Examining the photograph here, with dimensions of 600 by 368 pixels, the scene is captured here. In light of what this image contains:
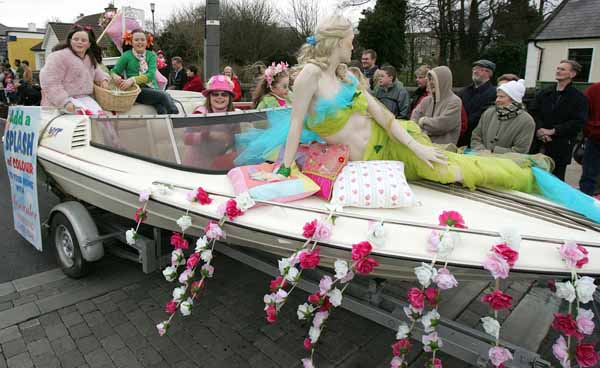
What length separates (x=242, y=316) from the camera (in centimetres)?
310

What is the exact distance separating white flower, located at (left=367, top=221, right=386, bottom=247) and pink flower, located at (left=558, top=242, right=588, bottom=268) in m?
0.76

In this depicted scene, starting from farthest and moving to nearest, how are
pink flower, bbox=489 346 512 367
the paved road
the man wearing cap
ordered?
the man wearing cap → the paved road → pink flower, bbox=489 346 512 367

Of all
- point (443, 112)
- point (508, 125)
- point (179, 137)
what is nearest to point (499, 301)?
point (179, 137)

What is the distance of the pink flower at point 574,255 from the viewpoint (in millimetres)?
1861

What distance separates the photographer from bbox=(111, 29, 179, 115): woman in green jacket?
4.34 m

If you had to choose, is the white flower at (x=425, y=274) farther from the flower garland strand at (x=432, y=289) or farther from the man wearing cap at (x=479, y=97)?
the man wearing cap at (x=479, y=97)

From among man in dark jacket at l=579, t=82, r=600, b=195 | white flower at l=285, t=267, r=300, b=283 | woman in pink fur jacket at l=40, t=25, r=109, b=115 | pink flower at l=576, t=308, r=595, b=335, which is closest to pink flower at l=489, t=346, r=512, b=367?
pink flower at l=576, t=308, r=595, b=335

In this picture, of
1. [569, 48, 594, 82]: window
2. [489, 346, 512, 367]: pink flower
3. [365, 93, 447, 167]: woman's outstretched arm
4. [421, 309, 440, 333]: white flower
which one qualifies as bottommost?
[489, 346, 512, 367]: pink flower

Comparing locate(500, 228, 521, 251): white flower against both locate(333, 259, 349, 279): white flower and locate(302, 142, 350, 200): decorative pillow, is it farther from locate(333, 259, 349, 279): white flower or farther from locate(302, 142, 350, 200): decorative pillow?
locate(302, 142, 350, 200): decorative pillow

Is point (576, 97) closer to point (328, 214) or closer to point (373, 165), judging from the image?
point (373, 165)

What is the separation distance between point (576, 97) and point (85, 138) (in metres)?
4.57

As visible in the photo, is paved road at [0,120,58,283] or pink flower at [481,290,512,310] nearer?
pink flower at [481,290,512,310]

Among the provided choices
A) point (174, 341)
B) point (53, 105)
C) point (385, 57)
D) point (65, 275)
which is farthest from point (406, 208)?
point (385, 57)

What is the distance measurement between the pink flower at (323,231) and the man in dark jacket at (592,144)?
421 cm
